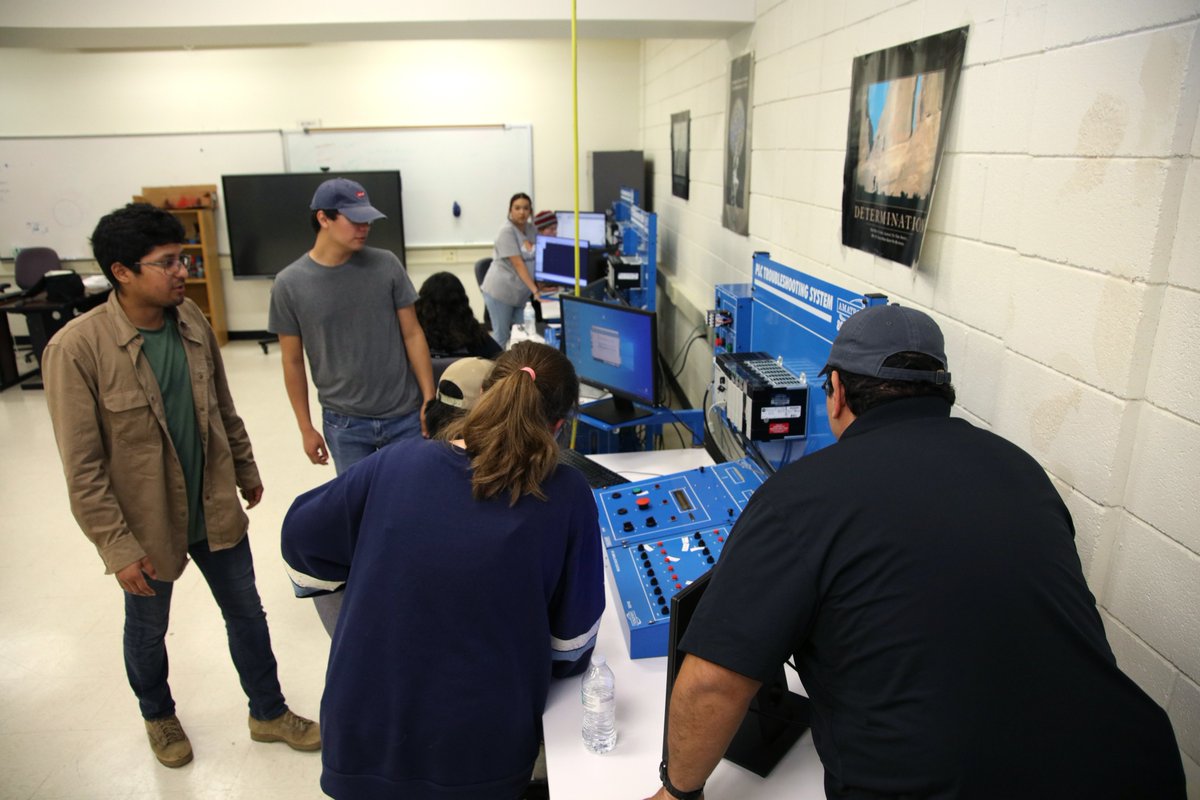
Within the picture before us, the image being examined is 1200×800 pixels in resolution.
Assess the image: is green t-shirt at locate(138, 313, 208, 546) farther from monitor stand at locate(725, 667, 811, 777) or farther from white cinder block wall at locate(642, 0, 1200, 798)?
white cinder block wall at locate(642, 0, 1200, 798)

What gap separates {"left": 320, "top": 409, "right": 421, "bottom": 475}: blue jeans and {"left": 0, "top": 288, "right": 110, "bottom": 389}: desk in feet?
12.9

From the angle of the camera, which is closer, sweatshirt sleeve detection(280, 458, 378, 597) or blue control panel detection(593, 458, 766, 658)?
sweatshirt sleeve detection(280, 458, 378, 597)

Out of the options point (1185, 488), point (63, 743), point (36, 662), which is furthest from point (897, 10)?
point (36, 662)

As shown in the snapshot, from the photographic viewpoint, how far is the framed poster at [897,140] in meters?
1.82

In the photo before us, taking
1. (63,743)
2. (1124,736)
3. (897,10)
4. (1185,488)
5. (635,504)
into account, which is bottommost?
(63,743)

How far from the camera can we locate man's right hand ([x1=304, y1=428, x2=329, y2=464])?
8.56ft

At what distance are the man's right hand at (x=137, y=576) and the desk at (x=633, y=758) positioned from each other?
3.41 feet

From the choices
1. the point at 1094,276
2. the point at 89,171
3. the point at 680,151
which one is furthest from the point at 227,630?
the point at 89,171

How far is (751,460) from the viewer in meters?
2.20

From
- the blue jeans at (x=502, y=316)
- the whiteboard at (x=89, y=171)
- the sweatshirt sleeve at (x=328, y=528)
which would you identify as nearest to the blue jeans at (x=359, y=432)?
the sweatshirt sleeve at (x=328, y=528)

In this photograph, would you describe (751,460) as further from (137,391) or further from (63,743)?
(63,743)

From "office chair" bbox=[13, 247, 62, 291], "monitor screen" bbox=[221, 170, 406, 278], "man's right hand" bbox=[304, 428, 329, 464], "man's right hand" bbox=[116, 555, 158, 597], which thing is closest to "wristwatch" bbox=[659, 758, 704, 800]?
→ "man's right hand" bbox=[116, 555, 158, 597]

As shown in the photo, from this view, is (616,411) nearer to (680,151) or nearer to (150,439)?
(150,439)

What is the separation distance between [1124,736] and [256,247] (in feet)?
22.8
